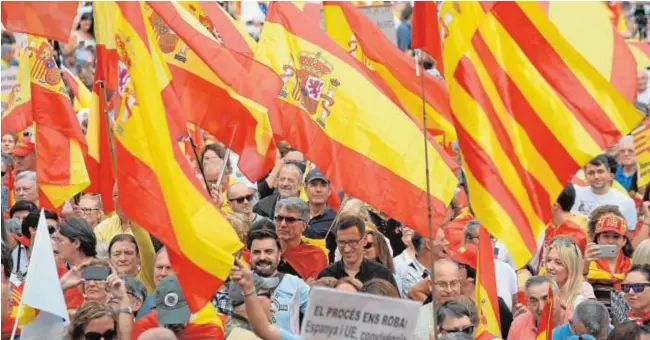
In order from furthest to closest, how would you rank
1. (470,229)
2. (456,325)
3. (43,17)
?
(470,229)
(43,17)
(456,325)

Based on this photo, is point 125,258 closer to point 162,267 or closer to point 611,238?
point 162,267

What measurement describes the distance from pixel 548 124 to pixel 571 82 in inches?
15.7

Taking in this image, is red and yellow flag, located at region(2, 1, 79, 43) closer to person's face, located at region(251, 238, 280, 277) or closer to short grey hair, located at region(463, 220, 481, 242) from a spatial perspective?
person's face, located at region(251, 238, 280, 277)

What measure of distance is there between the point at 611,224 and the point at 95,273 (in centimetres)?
388

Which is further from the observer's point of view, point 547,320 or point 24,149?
point 24,149

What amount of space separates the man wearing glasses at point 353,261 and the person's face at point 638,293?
4.69 ft

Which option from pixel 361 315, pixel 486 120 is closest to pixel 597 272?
pixel 486 120

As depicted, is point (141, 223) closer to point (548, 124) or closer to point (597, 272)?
point (548, 124)

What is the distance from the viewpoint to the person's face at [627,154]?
15.8m

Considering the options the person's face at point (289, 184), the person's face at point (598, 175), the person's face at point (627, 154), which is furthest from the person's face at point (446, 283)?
the person's face at point (627, 154)

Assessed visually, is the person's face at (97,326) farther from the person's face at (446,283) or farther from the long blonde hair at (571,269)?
the long blonde hair at (571,269)

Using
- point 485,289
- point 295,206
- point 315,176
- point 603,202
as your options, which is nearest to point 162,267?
point 295,206

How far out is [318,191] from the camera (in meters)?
13.0

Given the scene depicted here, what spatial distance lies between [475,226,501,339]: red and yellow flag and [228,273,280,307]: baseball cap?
3.79ft
